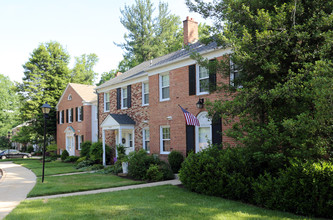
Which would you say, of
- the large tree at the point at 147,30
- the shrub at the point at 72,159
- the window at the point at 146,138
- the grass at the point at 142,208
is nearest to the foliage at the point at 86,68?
the large tree at the point at 147,30

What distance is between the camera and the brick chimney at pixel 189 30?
1932 cm

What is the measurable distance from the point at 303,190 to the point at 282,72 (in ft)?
11.2

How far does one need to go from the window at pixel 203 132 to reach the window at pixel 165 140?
7.86 feet

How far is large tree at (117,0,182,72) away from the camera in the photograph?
125ft

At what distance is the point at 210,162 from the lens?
951 centimetres

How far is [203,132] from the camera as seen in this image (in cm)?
1482

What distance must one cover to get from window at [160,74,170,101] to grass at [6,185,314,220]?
26.6 feet

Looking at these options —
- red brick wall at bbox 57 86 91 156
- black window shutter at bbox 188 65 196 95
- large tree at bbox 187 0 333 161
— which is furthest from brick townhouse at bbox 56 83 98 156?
large tree at bbox 187 0 333 161

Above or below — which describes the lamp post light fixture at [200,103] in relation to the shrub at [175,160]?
above

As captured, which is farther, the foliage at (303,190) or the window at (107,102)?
the window at (107,102)

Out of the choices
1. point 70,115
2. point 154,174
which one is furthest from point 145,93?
point 70,115

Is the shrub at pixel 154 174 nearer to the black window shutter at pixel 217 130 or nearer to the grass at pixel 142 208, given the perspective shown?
the black window shutter at pixel 217 130

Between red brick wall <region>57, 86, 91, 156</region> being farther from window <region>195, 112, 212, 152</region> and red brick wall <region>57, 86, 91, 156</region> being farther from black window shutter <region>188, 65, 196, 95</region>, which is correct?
window <region>195, 112, 212, 152</region>

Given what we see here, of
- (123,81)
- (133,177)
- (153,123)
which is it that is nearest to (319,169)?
(133,177)
